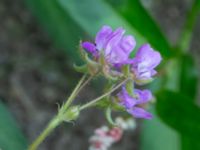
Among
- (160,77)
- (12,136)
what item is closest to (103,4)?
(160,77)

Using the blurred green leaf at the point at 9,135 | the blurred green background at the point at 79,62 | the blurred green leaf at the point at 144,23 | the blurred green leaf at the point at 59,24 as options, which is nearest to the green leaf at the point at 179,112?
the blurred green background at the point at 79,62

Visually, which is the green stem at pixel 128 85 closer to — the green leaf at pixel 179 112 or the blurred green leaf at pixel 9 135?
the blurred green leaf at pixel 9 135

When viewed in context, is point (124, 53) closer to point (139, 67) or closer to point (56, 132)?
point (139, 67)

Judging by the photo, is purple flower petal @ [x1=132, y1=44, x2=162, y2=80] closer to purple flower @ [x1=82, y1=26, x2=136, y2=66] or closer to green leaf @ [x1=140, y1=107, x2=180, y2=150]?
purple flower @ [x1=82, y1=26, x2=136, y2=66]

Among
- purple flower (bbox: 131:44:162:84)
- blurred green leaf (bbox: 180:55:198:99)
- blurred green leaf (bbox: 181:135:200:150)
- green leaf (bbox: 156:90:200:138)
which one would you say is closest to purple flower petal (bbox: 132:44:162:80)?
purple flower (bbox: 131:44:162:84)

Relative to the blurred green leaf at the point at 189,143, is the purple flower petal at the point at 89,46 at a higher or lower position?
lower

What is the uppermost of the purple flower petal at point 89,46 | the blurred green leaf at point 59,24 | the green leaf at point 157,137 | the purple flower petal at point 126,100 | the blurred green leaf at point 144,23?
the blurred green leaf at point 59,24
